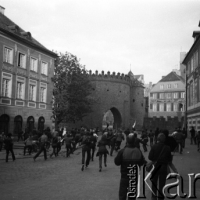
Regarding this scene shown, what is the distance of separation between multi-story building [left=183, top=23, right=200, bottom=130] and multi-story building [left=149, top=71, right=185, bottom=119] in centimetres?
3193

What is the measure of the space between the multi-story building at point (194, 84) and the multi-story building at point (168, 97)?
31.9m

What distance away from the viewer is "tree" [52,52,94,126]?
3438 centimetres

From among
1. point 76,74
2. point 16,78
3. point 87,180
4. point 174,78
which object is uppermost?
point 174,78

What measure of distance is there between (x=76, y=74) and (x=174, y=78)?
3637 cm

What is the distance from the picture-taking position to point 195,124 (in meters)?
28.0

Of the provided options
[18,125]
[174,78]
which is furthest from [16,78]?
[174,78]


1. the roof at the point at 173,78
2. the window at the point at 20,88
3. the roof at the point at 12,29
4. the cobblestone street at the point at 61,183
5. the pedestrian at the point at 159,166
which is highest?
the roof at the point at 173,78

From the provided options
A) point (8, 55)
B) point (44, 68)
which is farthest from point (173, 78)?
point (8, 55)

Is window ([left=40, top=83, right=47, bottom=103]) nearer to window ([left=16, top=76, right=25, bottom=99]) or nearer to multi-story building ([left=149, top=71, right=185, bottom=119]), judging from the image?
window ([left=16, top=76, right=25, bottom=99])

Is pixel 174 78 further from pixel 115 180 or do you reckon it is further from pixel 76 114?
pixel 115 180

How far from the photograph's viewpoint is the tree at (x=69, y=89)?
113 ft

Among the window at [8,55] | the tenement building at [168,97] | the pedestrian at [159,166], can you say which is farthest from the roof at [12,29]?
the tenement building at [168,97]

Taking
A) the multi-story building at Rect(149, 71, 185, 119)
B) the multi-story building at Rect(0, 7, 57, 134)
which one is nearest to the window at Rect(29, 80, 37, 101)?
the multi-story building at Rect(0, 7, 57, 134)

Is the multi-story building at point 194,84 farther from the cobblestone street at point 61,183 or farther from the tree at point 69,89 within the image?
the cobblestone street at point 61,183
